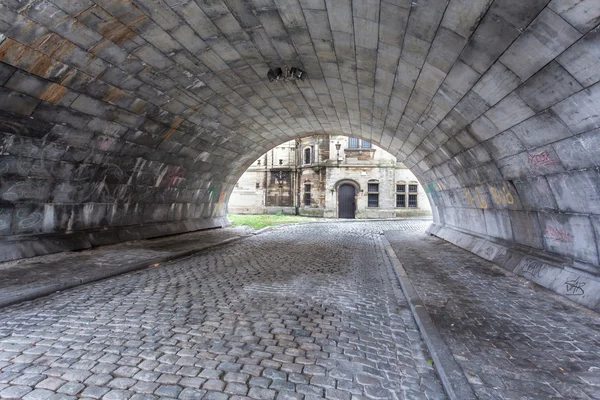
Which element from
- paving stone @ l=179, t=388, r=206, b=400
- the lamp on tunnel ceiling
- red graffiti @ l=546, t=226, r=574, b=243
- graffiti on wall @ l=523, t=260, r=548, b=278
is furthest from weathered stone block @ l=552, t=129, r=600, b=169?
paving stone @ l=179, t=388, r=206, b=400

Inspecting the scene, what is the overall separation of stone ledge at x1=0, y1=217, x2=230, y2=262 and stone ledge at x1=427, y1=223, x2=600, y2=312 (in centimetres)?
1276

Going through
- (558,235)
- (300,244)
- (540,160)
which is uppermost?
(540,160)

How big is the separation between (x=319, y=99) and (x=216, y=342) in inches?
370

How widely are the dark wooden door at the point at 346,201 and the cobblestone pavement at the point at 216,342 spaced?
26190mm

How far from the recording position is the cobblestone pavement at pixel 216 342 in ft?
10.6

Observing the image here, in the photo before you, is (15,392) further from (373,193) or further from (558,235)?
(373,193)

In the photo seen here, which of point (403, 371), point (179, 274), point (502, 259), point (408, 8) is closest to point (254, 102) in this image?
point (179, 274)

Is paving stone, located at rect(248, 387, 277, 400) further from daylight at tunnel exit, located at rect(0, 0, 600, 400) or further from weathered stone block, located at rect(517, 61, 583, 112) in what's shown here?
weathered stone block, located at rect(517, 61, 583, 112)

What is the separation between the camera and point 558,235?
6902mm

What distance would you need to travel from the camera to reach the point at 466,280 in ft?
24.8

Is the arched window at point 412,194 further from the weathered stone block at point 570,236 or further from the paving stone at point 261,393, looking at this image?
the paving stone at point 261,393

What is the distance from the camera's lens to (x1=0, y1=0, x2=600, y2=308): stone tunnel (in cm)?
505

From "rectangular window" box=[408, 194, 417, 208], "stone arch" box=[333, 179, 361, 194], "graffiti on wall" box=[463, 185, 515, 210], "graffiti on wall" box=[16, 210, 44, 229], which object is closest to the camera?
"graffiti on wall" box=[463, 185, 515, 210]

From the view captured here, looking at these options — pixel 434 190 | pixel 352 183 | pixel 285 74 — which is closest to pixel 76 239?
pixel 285 74
